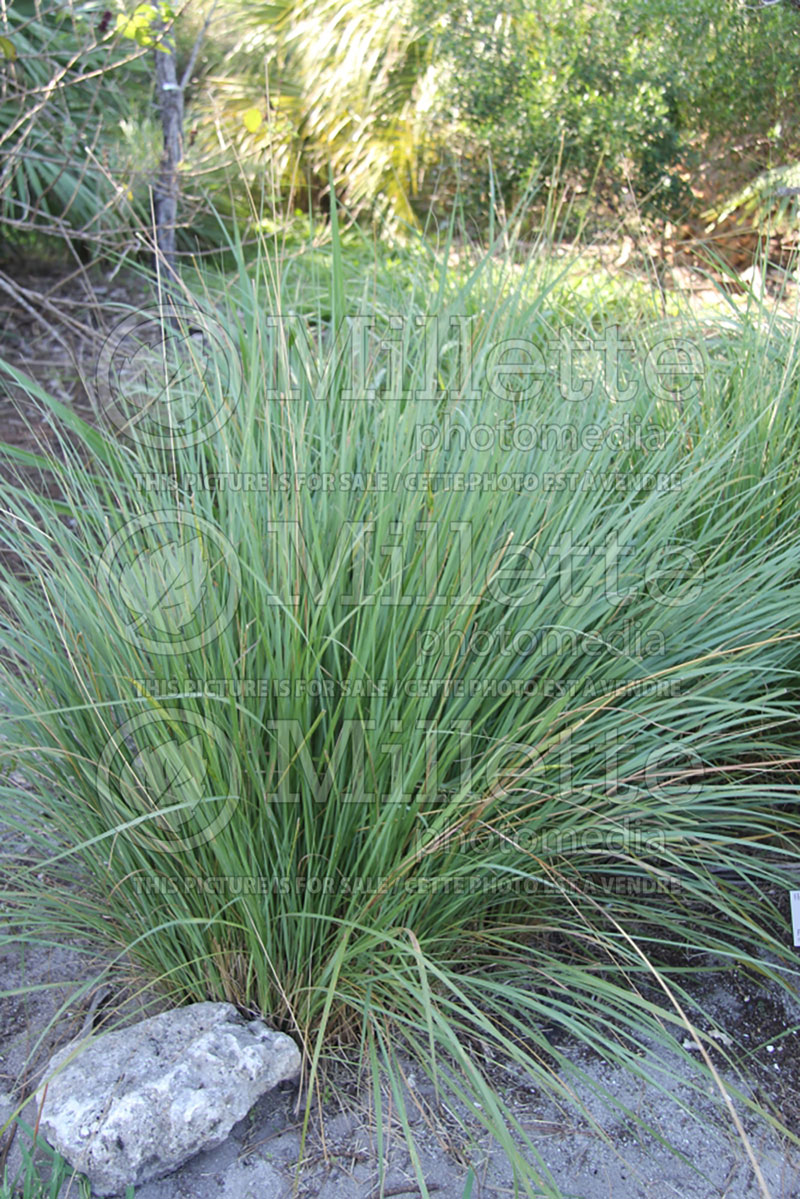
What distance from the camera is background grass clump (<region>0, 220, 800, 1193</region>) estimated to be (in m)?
1.32

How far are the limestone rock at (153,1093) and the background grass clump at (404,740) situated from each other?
4.1 inches

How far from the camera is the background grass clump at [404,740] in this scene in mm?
1319

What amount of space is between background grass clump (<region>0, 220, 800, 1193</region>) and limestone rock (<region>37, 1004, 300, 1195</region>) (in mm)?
104

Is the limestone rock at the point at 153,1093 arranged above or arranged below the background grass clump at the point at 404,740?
below

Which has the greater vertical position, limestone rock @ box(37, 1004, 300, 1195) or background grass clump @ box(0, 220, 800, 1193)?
background grass clump @ box(0, 220, 800, 1193)

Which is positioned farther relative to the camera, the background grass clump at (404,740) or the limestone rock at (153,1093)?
the background grass clump at (404,740)

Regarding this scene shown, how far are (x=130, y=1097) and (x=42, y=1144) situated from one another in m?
0.15

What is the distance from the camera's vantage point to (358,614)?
1442 millimetres

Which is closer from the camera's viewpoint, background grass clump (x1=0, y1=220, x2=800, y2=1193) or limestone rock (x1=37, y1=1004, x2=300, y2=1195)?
limestone rock (x1=37, y1=1004, x2=300, y2=1195)

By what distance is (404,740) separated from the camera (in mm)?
1350

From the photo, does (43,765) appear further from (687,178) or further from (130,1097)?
(687,178)

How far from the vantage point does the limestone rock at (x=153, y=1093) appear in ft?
3.95

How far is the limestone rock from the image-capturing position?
1.21m

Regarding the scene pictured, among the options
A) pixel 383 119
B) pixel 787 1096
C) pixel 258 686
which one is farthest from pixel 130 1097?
pixel 383 119
